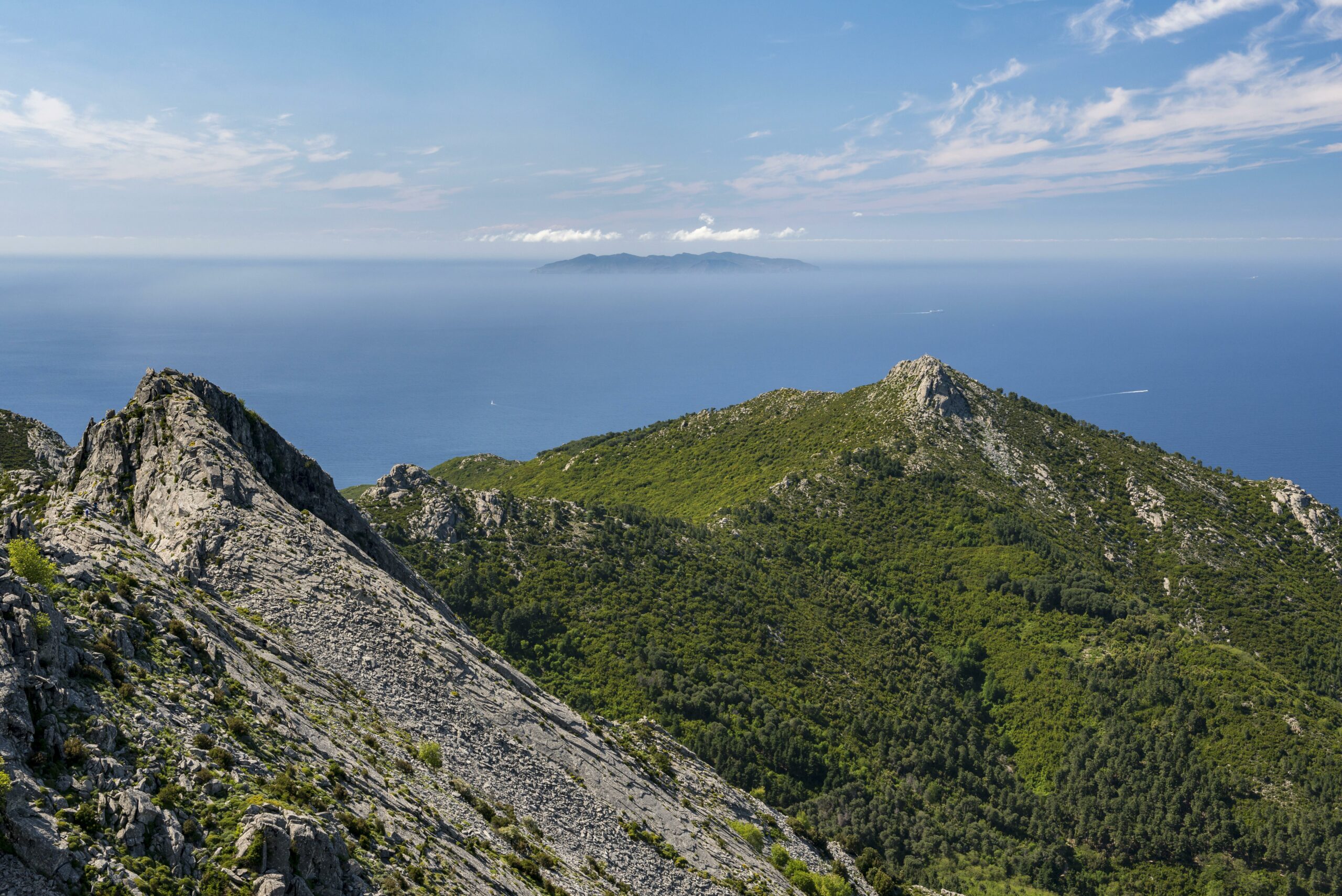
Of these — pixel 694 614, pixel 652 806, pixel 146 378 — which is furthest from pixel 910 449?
pixel 146 378

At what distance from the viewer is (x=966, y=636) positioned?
90.6 m

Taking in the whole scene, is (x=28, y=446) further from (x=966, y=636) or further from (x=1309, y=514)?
(x=1309, y=514)

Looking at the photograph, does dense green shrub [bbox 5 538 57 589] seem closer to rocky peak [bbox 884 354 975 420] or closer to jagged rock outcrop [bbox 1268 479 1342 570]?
rocky peak [bbox 884 354 975 420]

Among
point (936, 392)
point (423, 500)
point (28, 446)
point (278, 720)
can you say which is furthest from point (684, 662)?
point (28, 446)

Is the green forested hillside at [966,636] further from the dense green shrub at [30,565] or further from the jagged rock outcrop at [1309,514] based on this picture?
the dense green shrub at [30,565]

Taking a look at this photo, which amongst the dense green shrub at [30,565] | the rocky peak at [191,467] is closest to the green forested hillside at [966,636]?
the rocky peak at [191,467]

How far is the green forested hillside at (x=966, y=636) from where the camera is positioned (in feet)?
215

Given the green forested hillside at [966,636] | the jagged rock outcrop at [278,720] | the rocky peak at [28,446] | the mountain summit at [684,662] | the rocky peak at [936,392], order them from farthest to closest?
the rocky peak at [936,392] < the rocky peak at [28,446] < the green forested hillside at [966,636] < the mountain summit at [684,662] < the jagged rock outcrop at [278,720]

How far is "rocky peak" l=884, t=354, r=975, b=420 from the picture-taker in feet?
406

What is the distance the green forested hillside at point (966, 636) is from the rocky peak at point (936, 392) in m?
0.48

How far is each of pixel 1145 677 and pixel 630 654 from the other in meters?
56.7

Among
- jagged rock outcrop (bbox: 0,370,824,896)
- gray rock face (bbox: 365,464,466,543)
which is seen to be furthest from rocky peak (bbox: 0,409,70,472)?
jagged rock outcrop (bbox: 0,370,824,896)

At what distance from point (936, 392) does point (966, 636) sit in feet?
158

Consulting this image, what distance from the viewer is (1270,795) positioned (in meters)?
66.1
